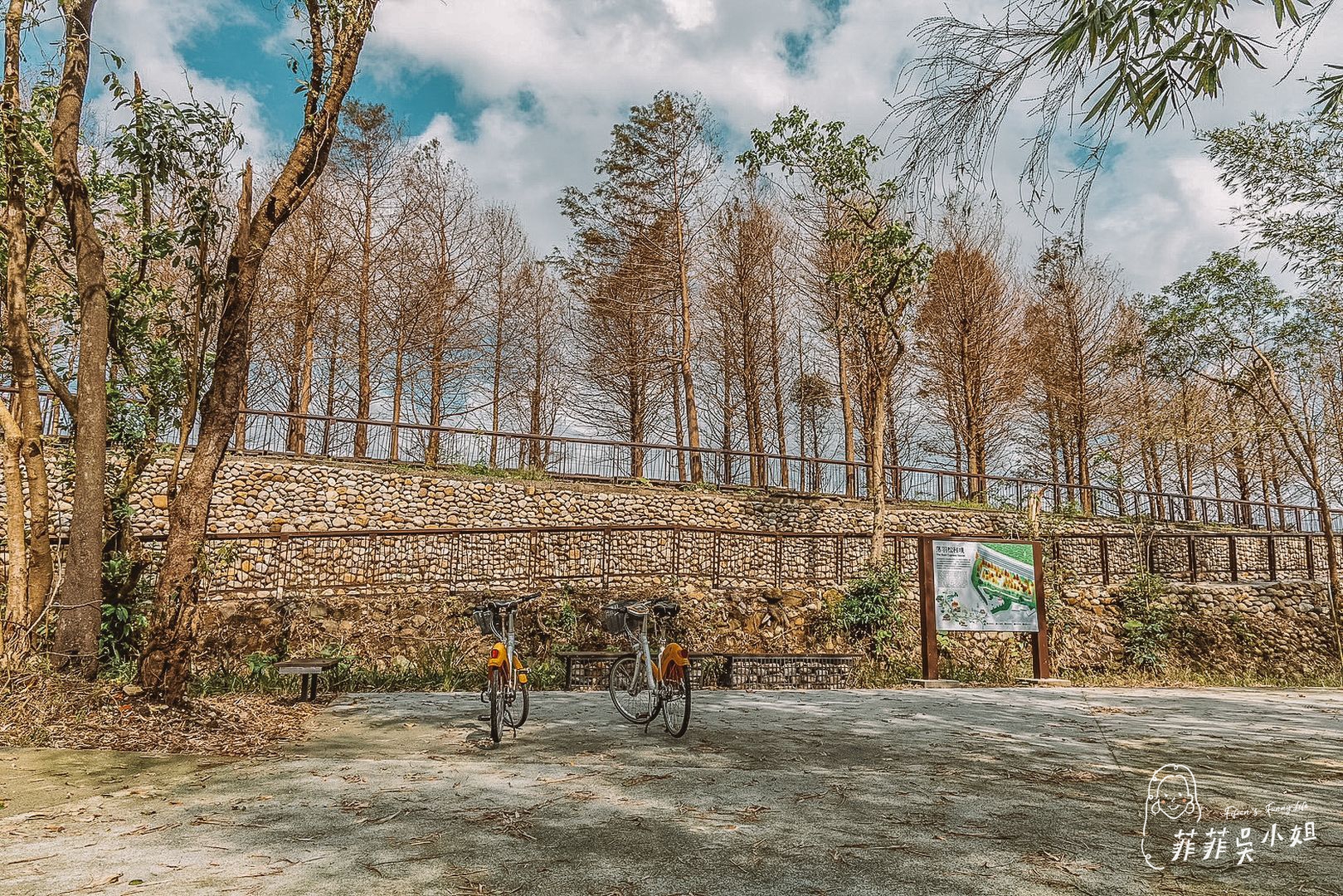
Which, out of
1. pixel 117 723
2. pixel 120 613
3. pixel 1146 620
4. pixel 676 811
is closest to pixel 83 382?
pixel 120 613

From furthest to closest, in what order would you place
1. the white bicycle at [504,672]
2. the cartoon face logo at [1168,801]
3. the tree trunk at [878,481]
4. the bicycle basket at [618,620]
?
the tree trunk at [878,481] → the bicycle basket at [618,620] → the white bicycle at [504,672] → the cartoon face logo at [1168,801]

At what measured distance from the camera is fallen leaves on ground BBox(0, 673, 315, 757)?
5293 mm

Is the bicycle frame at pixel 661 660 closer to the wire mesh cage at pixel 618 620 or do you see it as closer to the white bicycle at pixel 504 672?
the wire mesh cage at pixel 618 620

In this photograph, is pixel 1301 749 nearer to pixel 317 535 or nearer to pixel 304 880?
pixel 304 880

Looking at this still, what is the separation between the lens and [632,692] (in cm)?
662

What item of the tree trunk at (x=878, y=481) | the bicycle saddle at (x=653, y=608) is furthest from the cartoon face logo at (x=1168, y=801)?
the tree trunk at (x=878, y=481)

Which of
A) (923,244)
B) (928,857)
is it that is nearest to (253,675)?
(928,857)

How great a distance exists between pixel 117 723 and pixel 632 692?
3.74 metres

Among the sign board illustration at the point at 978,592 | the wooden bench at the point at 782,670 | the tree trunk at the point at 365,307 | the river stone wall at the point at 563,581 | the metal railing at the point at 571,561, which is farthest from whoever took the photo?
the tree trunk at the point at 365,307

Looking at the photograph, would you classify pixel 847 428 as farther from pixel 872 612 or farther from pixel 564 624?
pixel 564 624

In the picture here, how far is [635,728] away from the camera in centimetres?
642

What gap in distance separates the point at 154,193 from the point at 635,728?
266 inches

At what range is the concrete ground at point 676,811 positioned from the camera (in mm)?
2945

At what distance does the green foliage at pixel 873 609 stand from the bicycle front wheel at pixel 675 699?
809 centimetres
